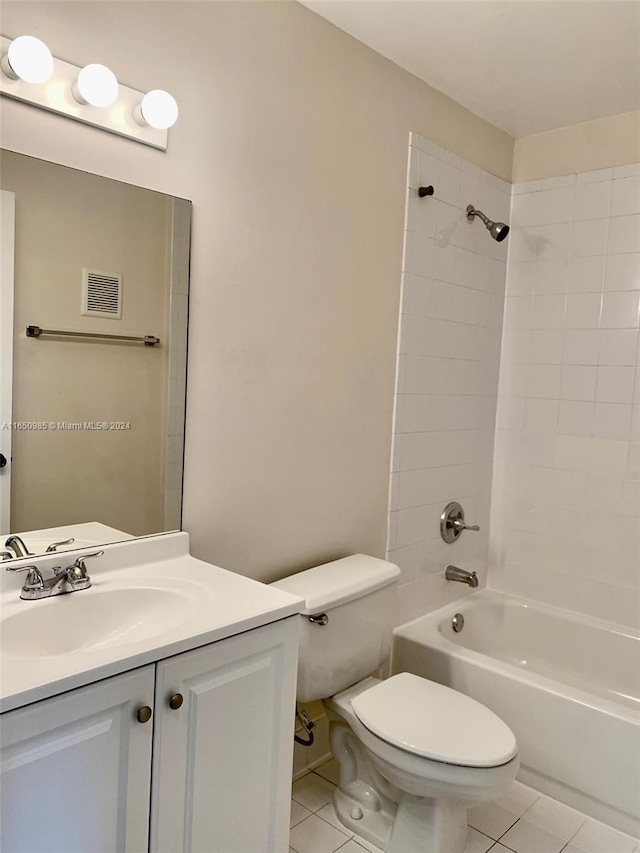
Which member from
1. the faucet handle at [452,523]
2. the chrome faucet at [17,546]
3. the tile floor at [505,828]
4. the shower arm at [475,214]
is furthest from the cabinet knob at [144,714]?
the shower arm at [475,214]

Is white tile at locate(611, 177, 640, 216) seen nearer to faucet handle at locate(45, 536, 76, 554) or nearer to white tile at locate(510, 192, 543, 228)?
white tile at locate(510, 192, 543, 228)

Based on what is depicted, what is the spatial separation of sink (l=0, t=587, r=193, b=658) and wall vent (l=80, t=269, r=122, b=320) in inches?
25.6

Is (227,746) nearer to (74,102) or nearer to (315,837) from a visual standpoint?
(315,837)

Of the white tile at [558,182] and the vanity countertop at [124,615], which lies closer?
the vanity countertop at [124,615]

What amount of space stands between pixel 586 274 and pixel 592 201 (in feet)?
0.97

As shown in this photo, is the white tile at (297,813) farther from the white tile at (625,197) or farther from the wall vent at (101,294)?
the white tile at (625,197)

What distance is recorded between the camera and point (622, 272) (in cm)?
259

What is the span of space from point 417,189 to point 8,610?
1.91m

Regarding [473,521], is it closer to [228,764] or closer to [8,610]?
[228,764]

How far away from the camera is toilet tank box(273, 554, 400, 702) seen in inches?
72.4

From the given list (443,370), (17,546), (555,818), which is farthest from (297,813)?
(443,370)

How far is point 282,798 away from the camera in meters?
1.48

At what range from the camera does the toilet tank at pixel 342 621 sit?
1839 millimetres

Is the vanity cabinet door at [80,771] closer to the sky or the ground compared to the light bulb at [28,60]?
closer to the ground
